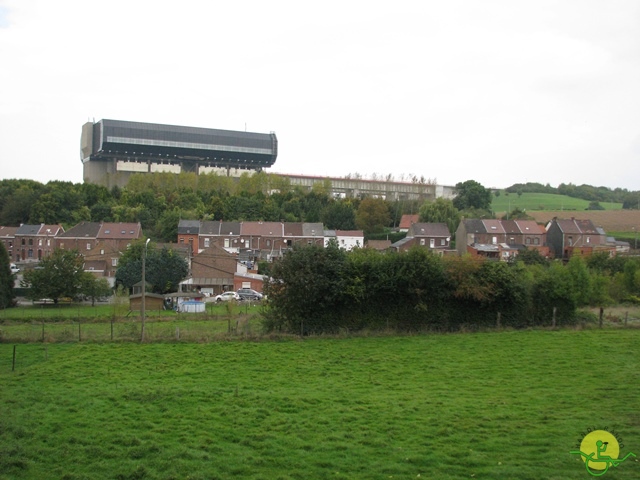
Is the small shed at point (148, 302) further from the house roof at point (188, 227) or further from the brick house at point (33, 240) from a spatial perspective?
the brick house at point (33, 240)

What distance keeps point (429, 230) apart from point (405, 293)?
41462mm

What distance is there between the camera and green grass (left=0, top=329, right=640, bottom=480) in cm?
980

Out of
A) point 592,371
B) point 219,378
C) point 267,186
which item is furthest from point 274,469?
point 267,186

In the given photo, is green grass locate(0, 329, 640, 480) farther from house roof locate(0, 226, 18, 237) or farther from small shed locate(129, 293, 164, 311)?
house roof locate(0, 226, 18, 237)

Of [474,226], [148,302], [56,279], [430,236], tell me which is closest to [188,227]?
[56,279]

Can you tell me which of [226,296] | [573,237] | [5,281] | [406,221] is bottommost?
[226,296]

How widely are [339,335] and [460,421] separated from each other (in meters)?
13.6

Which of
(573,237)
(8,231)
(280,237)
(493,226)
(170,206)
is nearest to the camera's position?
(573,237)

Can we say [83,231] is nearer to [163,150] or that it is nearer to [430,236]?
[430,236]

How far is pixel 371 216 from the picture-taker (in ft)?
259

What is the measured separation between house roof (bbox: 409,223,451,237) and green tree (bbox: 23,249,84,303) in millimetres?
37547

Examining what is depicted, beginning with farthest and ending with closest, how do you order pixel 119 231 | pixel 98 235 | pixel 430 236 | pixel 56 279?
pixel 430 236
pixel 119 231
pixel 98 235
pixel 56 279

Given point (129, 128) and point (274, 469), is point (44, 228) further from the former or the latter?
point (274, 469)

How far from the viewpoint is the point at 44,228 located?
67.9 meters
